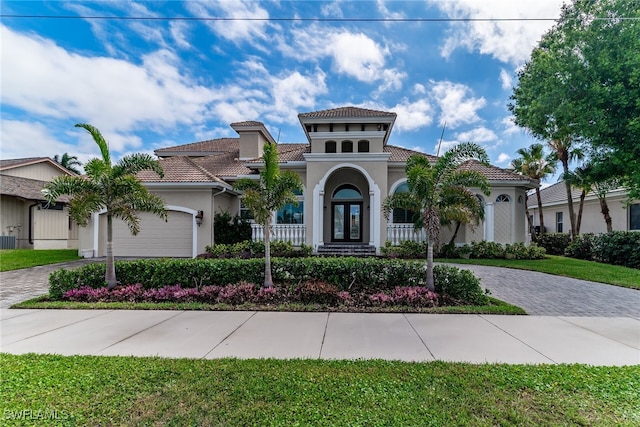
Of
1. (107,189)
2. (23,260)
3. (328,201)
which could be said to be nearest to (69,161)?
(23,260)

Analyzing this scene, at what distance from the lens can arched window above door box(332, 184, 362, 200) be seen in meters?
17.0

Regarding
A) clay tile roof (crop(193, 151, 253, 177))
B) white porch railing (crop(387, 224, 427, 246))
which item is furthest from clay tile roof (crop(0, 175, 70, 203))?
white porch railing (crop(387, 224, 427, 246))

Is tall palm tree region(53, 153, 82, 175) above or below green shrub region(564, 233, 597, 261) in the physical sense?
above

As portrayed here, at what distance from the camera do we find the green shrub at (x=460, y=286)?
23.3 ft

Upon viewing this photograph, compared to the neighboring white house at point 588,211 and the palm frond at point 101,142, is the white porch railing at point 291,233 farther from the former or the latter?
the neighboring white house at point 588,211

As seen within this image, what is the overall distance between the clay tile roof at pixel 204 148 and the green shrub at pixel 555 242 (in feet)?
75.3

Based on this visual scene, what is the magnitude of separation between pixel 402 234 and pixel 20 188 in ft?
79.0

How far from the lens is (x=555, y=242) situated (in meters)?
19.3

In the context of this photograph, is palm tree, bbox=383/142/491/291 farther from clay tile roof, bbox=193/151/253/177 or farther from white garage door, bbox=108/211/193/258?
clay tile roof, bbox=193/151/253/177

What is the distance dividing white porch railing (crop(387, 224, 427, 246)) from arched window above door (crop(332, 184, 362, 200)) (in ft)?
9.88

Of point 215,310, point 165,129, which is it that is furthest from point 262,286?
point 165,129

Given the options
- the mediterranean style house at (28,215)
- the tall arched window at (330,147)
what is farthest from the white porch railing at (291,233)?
the mediterranean style house at (28,215)

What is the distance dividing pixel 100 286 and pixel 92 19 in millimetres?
7383

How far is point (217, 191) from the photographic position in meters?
15.0
